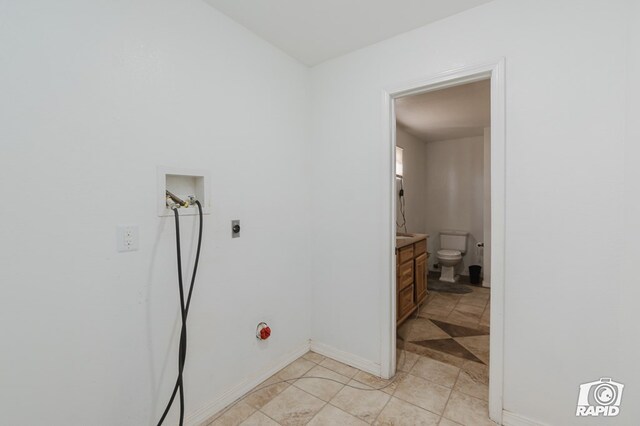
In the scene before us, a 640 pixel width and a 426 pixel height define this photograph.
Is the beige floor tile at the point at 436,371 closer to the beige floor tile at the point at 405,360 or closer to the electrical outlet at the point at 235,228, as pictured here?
the beige floor tile at the point at 405,360

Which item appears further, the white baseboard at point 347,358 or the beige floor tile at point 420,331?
the beige floor tile at point 420,331

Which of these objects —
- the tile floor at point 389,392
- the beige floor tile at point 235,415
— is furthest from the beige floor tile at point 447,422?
the beige floor tile at point 235,415

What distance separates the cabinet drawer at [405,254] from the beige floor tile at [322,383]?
119 cm

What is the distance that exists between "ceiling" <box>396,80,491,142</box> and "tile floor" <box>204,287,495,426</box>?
2249mm

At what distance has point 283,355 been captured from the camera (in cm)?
231

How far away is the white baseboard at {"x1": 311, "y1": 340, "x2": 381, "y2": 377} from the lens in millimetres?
2209

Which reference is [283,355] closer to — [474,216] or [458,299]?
[458,299]

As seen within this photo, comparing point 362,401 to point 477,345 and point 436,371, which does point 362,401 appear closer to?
point 436,371

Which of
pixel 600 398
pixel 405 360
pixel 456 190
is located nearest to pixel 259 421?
pixel 405 360

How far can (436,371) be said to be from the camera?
2.25 metres

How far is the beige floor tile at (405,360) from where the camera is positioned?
2.30 metres

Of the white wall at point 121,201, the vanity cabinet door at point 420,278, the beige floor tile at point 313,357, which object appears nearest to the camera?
the white wall at point 121,201

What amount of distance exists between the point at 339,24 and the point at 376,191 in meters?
1.14

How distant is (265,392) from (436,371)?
1286 mm
